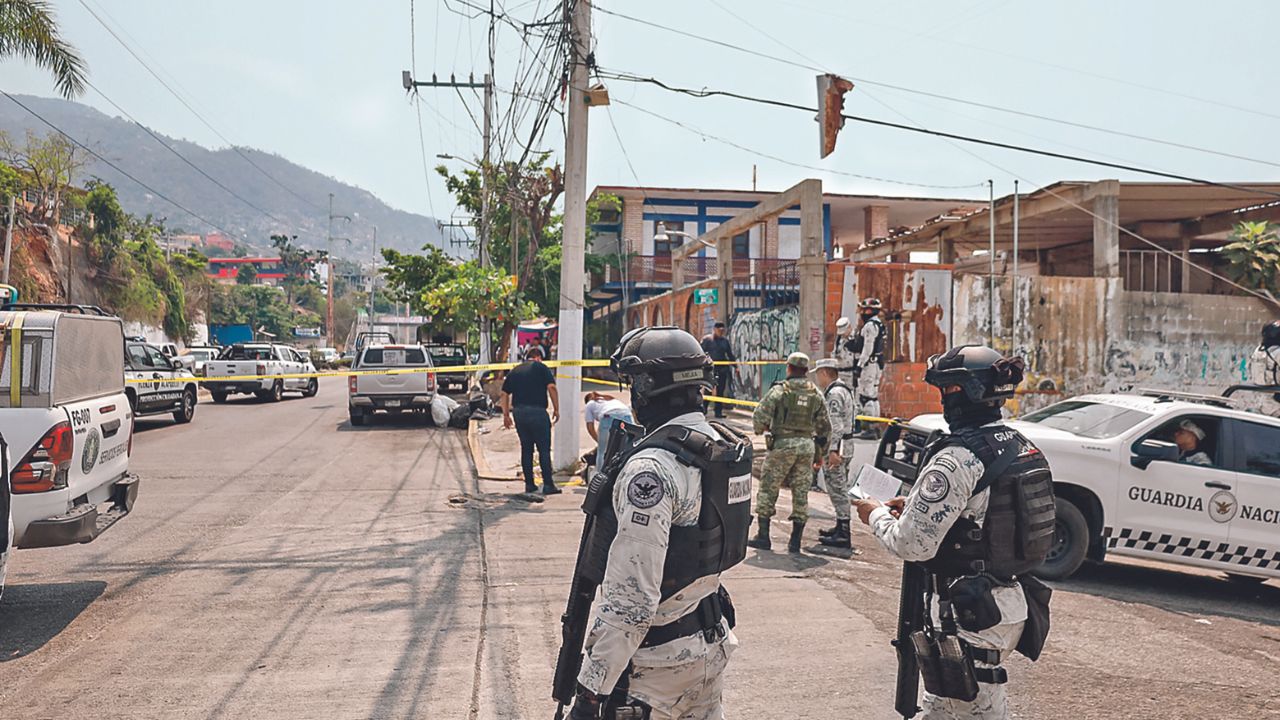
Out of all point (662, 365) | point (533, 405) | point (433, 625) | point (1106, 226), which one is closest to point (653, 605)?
point (662, 365)

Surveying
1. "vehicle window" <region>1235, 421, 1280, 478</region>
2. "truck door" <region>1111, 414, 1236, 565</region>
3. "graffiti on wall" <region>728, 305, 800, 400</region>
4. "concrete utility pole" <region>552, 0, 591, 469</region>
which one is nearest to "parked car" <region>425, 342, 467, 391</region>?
"graffiti on wall" <region>728, 305, 800, 400</region>

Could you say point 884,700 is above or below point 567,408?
below

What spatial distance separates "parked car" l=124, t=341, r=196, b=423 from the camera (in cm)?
1580

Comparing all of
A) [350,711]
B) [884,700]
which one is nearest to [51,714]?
[350,711]

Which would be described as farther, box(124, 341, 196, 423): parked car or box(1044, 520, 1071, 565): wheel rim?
box(124, 341, 196, 423): parked car

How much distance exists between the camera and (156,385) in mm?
16469

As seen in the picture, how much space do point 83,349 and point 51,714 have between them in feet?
9.26

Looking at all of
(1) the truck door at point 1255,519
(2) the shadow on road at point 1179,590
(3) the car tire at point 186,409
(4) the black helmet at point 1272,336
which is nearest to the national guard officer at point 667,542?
(2) the shadow on road at point 1179,590

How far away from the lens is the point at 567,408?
10.7 metres

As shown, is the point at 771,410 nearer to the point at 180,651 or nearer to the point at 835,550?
the point at 835,550

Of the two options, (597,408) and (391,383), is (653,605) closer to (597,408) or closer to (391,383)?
(597,408)

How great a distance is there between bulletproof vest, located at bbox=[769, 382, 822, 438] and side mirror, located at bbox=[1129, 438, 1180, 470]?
8.28ft

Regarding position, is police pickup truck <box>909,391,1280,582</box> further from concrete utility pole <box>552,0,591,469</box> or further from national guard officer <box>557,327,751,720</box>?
concrete utility pole <box>552,0,591,469</box>

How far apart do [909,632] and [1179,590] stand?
563cm
